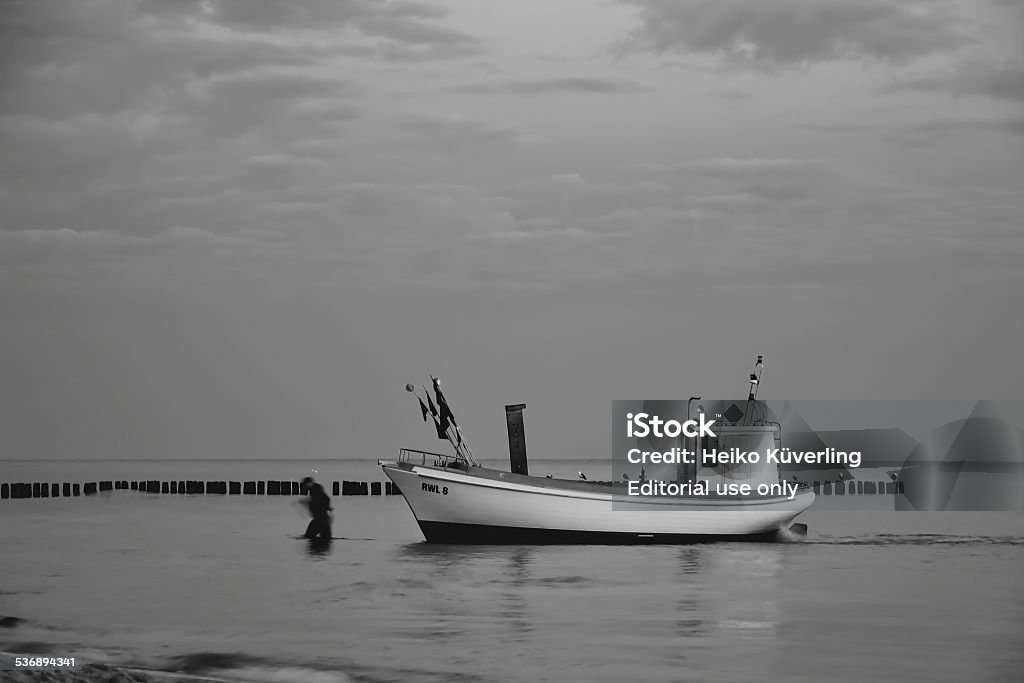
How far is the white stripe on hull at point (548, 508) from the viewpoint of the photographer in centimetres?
4000

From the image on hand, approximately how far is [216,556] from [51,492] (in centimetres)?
6126

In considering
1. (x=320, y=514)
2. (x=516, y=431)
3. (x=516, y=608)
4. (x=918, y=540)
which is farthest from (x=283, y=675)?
(x=918, y=540)

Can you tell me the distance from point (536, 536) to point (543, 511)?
3.24 feet

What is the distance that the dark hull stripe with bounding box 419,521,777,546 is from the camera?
40.4 meters

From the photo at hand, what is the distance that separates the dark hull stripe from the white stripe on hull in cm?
15

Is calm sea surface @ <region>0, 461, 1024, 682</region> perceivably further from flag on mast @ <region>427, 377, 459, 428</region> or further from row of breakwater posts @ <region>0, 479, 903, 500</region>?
row of breakwater posts @ <region>0, 479, 903, 500</region>

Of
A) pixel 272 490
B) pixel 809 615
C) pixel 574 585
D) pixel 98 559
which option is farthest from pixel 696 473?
pixel 272 490

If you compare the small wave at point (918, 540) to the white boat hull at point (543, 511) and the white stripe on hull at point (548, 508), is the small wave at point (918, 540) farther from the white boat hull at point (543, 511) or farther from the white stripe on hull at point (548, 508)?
the white boat hull at point (543, 511)

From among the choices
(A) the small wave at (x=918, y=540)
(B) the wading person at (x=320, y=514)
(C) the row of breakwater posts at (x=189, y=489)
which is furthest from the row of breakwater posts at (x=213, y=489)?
(B) the wading person at (x=320, y=514)

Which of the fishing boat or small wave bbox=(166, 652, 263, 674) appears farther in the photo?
the fishing boat

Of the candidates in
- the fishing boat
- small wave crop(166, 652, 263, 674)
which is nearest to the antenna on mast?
the fishing boat

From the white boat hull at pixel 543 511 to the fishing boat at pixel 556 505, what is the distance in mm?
35

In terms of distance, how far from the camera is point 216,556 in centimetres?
4297

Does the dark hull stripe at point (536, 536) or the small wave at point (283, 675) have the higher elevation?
the small wave at point (283, 675)
